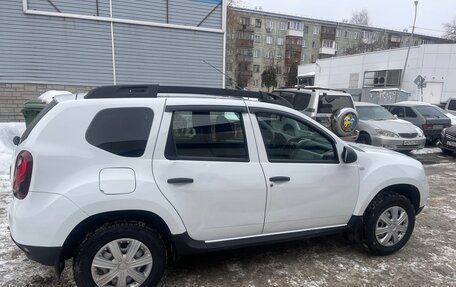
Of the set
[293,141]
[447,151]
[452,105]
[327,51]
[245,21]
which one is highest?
[245,21]

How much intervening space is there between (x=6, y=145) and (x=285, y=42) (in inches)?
2033

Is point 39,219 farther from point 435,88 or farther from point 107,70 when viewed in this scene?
point 435,88

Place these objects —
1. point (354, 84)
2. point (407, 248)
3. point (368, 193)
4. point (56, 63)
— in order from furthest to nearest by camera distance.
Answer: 1. point (354, 84)
2. point (56, 63)
3. point (407, 248)
4. point (368, 193)

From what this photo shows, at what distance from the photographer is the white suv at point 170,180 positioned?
2.41 meters

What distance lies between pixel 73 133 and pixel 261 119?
5.19 ft

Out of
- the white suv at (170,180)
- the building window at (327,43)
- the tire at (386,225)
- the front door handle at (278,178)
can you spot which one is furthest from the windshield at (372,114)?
the building window at (327,43)

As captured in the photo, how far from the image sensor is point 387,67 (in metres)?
28.7

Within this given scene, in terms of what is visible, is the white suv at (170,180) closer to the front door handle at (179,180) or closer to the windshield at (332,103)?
the front door handle at (179,180)

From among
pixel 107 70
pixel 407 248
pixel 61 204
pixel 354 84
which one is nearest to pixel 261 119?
pixel 61 204

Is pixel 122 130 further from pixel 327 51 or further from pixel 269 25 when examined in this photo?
pixel 327 51

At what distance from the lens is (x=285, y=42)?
5425 cm

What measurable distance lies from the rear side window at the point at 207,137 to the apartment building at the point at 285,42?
150 feet

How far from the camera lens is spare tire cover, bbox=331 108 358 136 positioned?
8047 mm

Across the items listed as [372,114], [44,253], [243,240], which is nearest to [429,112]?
[372,114]
